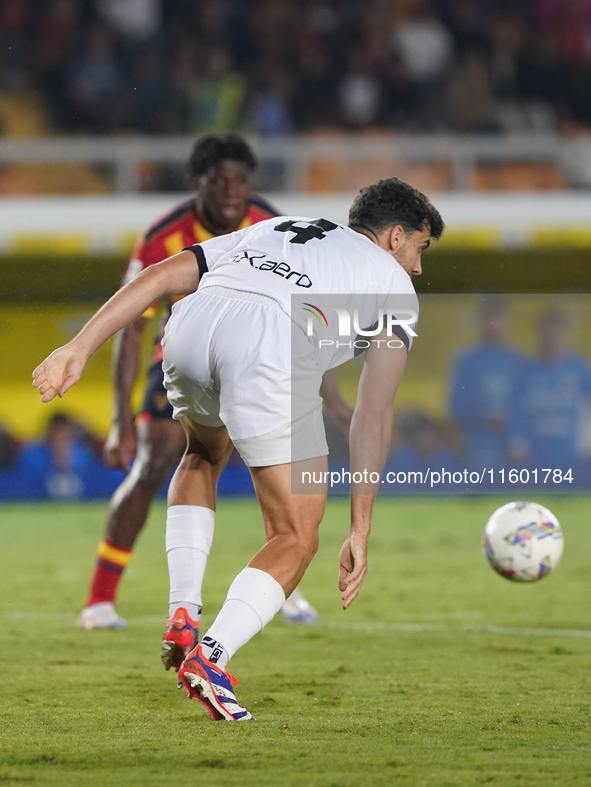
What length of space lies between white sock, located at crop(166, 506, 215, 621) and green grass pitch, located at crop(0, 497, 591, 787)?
1.04 ft

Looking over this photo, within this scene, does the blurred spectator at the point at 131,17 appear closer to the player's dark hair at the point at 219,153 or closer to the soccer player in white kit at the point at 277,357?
the player's dark hair at the point at 219,153

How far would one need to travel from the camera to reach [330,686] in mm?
3850

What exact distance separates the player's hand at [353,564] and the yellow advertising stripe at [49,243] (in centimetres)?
818

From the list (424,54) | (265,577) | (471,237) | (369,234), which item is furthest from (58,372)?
(424,54)

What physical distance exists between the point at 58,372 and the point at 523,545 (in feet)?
8.06

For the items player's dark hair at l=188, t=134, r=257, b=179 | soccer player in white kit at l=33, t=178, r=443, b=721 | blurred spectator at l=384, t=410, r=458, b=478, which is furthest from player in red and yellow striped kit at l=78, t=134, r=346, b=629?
blurred spectator at l=384, t=410, r=458, b=478

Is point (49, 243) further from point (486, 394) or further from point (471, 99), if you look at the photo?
point (471, 99)

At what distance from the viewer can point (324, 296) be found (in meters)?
3.47

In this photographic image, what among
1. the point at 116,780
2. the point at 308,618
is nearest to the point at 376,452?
the point at 116,780

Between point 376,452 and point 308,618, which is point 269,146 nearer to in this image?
point 308,618

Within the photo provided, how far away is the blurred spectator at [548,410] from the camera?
35.2 ft

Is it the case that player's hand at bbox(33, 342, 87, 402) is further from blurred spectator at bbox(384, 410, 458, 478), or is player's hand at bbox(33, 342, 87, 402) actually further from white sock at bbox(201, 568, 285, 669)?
blurred spectator at bbox(384, 410, 458, 478)

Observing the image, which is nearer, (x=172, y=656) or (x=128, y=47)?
(x=172, y=656)

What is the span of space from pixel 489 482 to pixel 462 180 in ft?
10.1
